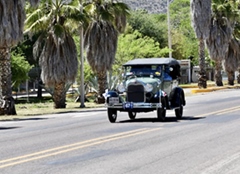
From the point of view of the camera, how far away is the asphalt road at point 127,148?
1184cm

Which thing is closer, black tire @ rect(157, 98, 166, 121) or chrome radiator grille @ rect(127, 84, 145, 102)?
black tire @ rect(157, 98, 166, 121)

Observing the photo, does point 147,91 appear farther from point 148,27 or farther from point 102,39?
point 148,27

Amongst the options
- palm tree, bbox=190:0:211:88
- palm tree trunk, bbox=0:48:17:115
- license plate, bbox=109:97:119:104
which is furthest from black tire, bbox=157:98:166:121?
palm tree, bbox=190:0:211:88

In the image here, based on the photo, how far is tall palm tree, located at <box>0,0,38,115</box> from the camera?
99.8 feet

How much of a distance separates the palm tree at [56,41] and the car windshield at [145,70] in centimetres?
1409

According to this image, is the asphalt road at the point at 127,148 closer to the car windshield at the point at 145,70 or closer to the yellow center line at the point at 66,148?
the yellow center line at the point at 66,148

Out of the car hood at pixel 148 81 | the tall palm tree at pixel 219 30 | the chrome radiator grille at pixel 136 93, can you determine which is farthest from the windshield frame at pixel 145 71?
the tall palm tree at pixel 219 30

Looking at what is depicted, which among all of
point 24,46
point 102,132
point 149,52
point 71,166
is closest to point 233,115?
point 102,132

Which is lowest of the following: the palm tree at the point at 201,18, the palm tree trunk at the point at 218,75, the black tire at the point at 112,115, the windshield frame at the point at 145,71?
the black tire at the point at 112,115

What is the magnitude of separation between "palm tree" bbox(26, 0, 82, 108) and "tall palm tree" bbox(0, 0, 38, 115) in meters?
5.96

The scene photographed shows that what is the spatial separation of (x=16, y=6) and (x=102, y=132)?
1374cm

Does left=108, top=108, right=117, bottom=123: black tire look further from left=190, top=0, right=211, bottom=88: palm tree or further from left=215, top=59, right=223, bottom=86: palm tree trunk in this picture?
left=215, top=59, right=223, bottom=86: palm tree trunk

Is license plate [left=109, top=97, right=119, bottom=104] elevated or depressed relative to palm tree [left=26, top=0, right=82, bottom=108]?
depressed

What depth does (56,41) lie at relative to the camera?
37.8 meters
